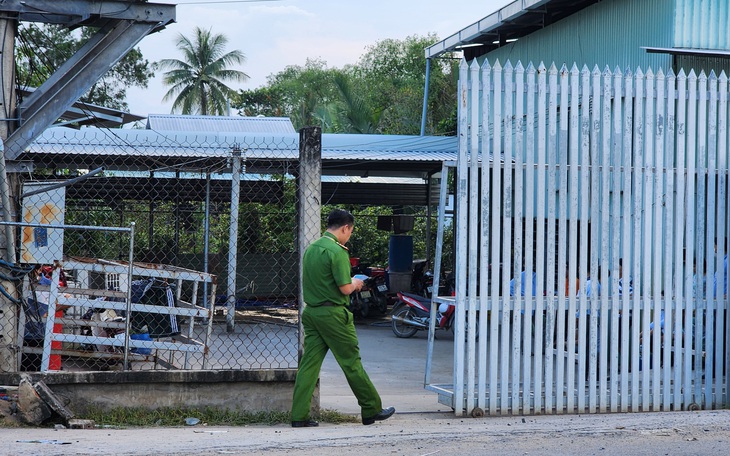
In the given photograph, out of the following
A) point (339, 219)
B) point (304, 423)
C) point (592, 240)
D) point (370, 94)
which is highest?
point (370, 94)

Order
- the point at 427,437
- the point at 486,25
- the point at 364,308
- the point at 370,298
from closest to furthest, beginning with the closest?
the point at 427,437, the point at 364,308, the point at 370,298, the point at 486,25

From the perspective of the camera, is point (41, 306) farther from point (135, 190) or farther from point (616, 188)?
point (135, 190)

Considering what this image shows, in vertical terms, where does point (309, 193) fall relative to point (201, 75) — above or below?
below

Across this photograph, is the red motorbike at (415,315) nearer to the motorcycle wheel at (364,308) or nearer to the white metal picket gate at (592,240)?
the motorcycle wheel at (364,308)

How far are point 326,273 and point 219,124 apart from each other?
1242 cm

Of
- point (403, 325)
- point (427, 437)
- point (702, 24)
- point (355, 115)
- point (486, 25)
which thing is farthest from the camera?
point (355, 115)

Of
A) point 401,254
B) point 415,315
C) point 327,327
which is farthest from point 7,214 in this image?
point 401,254

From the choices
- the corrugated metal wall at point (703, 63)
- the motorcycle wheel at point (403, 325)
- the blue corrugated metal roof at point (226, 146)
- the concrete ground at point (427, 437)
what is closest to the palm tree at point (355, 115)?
the blue corrugated metal roof at point (226, 146)

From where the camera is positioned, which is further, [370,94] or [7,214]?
[370,94]

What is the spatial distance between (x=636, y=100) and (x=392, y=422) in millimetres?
3329

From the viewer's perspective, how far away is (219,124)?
59.5ft

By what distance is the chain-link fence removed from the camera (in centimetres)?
689

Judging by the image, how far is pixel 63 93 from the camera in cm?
679

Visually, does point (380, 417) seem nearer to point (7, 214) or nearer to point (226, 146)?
point (7, 214)
